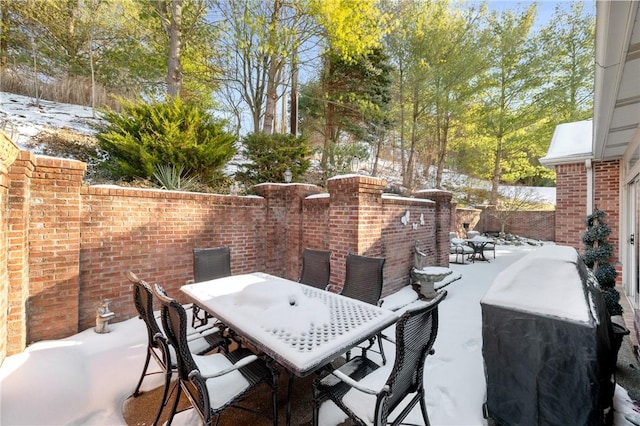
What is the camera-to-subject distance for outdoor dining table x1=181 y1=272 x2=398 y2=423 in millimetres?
1692

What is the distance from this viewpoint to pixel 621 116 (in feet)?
10.4

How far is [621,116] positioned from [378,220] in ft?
10.7

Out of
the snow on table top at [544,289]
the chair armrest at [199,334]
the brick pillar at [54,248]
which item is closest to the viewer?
the snow on table top at [544,289]

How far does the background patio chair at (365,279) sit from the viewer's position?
3.09 meters

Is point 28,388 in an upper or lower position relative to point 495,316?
lower

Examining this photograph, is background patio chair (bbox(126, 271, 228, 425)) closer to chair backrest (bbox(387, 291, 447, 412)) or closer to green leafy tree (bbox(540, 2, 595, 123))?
chair backrest (bbox(387, 291, 447, 412))

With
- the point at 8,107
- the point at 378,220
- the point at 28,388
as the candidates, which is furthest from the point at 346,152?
the point at 8,107

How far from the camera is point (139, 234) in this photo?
3.77 meters

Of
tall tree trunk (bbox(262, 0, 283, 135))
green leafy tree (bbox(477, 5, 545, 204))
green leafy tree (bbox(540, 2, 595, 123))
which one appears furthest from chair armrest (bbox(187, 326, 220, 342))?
green leafy tree (bbox(540, 2, 595, 123))

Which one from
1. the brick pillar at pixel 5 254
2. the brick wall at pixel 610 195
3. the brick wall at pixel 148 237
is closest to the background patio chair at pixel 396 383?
the brick pillar at pixel 5 254

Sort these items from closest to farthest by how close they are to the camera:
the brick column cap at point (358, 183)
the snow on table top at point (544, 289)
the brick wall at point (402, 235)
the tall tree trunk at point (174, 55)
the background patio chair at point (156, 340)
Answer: the snow on table top at point (544, 289) → the background patio chair at point (156, 340) → the brick column cap at point (358, 183) → the brick wall at point (402, 235) → the tall tree trunk at point (174, 55)

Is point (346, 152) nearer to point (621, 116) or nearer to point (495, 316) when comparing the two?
point (621, 116)

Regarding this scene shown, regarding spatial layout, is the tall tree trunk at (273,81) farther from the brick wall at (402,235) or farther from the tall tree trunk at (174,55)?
the brick wall at (402,235)

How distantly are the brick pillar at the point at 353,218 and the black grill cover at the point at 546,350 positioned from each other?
7.23 feet
